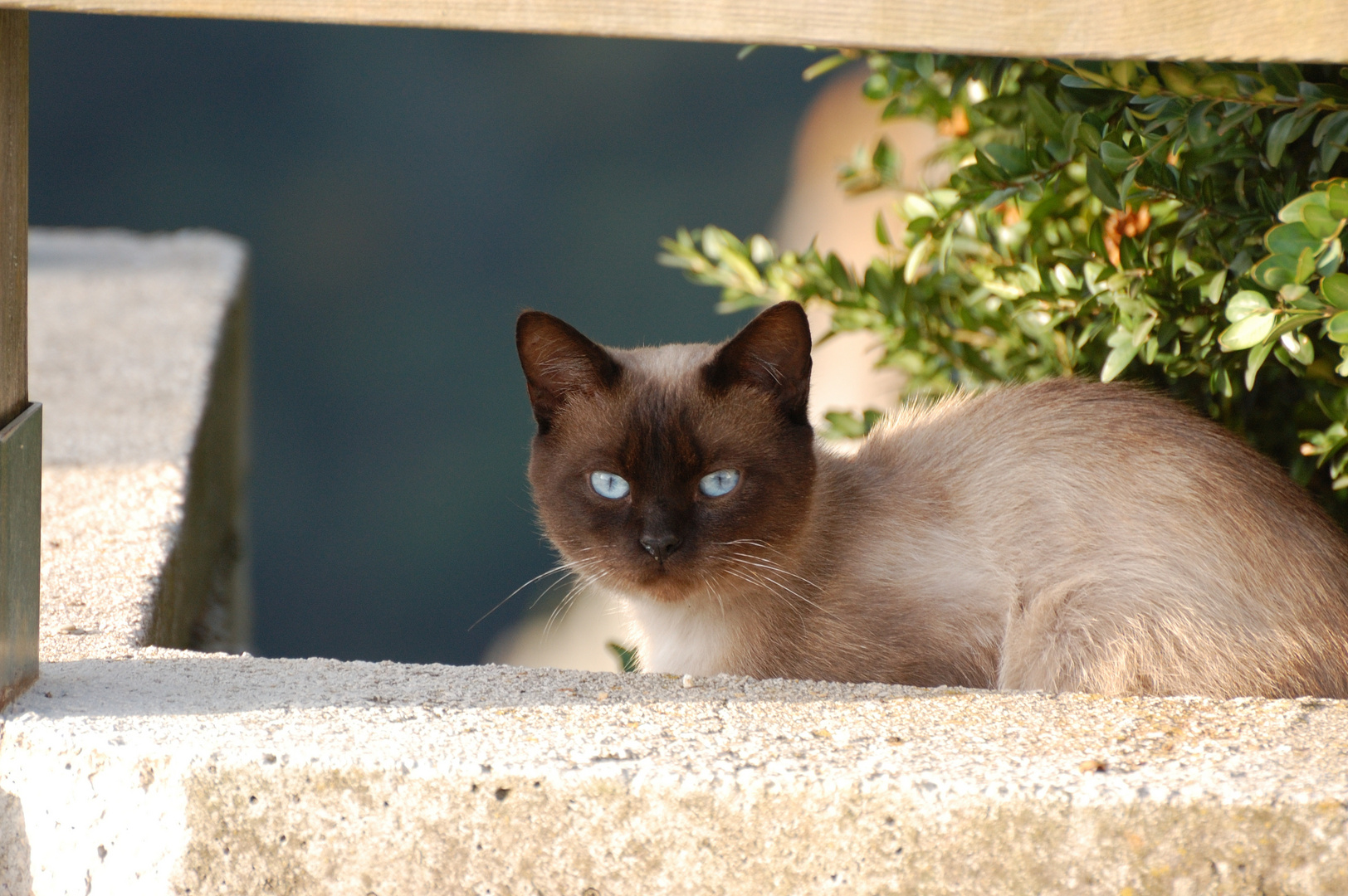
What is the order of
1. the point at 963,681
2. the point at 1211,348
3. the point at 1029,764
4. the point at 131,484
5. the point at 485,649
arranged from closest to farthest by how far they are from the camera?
the point at 1029,764 < the point at 963,681 < the point at 1211,348 < the point at 131,484 < the point at 485,649

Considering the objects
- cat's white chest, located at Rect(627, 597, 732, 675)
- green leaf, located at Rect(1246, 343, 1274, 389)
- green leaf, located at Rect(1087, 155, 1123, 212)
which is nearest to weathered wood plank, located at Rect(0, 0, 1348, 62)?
green leaf, located at Rect(1246, 343, 1274, 389)

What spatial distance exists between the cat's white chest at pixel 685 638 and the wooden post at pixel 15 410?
1.06 meters

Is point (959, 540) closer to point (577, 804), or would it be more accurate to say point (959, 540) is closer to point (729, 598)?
point (729, 598)

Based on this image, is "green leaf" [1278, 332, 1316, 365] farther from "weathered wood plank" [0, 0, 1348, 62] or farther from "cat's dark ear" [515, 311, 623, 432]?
"cat's dark ear" [515, 311, 623, 432]

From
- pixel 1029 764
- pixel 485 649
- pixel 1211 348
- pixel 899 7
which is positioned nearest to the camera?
pixel 899 7

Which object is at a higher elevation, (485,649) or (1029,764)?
(1029,764)

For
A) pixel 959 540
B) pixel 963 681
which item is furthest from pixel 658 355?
pixel 963 681

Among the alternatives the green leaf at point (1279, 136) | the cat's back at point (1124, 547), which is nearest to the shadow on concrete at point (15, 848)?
the cat's back at point (1124, 547)

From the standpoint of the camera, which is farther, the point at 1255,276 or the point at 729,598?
the point at 729,598

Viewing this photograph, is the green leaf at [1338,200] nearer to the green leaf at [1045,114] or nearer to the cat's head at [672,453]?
the green leaf at [1045,114]

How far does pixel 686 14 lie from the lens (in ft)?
4.31

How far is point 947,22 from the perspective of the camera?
4.27ft

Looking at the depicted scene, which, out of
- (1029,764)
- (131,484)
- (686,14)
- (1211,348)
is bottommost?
(131,484)

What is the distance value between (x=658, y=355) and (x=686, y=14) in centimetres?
Result: 111
